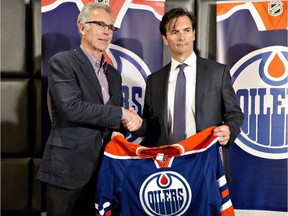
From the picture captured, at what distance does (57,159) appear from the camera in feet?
5.92

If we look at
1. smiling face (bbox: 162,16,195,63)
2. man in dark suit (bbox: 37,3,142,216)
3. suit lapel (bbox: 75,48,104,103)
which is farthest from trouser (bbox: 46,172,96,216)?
smiling face (bbox: 162,16,195,63)

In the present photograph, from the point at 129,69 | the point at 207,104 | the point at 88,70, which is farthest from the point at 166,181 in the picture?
the point at 129,69

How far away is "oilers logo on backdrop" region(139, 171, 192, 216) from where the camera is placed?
5.56 ft

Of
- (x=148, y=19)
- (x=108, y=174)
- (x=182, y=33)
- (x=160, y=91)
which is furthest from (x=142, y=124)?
(x=148, y=19)

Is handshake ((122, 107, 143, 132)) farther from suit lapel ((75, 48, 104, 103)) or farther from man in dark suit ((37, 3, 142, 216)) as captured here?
suit lapel ((75, 48, 104, 103))

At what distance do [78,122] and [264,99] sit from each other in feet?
4.03

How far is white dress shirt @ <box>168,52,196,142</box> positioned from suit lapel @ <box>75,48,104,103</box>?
40 cm

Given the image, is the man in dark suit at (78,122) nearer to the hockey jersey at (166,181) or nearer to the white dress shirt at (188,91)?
the hockey jersey at (166,181)

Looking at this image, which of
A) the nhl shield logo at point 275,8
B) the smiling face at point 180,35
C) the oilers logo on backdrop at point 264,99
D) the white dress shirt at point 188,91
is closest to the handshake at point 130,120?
the white dress shirt at point 188,91

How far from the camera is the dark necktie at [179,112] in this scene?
1977 mm

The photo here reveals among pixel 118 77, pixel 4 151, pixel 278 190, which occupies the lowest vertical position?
pixel 278 190

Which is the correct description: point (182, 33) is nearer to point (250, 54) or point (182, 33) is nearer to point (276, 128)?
point (250, 54)

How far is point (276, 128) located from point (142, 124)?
3.08 feet

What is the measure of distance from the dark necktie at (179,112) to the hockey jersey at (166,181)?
249 mm
